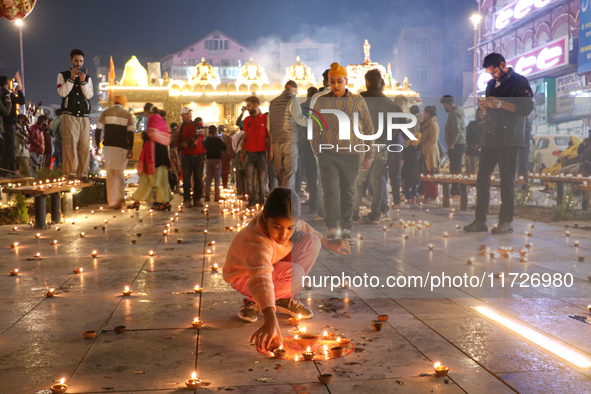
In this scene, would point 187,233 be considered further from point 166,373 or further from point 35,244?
point 166,373

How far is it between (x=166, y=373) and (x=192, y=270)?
2629 millimetres

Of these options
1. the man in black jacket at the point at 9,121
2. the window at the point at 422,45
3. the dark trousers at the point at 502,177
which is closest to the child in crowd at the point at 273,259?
A: the dark trousers at the point at 502,177

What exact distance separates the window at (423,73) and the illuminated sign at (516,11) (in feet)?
58.4

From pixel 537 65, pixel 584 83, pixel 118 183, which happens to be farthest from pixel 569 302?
pixel 537 65

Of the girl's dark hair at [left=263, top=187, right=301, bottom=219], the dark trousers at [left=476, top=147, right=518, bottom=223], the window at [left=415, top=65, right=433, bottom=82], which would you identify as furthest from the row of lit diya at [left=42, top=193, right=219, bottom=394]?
the window at [left=415, top=65, right=433, bottom=82]

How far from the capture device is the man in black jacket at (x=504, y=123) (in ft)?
23.9

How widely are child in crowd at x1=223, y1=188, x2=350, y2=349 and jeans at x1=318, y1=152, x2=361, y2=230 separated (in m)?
2.86

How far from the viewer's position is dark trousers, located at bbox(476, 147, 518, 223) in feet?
24.4

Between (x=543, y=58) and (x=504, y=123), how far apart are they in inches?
1174

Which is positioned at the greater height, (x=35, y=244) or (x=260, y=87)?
(x=260, y=87)

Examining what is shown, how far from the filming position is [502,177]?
24.7 ft

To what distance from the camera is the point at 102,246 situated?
6883 millimetres

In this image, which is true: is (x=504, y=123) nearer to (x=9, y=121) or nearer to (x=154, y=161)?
(x=154, y=161)

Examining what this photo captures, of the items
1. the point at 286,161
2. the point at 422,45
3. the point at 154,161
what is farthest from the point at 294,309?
the point at 422,45
